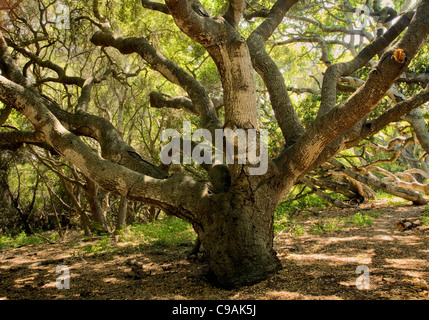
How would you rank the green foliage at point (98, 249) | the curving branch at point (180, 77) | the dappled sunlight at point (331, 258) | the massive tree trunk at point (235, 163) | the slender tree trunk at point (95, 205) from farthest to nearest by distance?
the slender tree trunk at point (95, 205) < the green foliage at point (98, 249) < the curving branch at point (180, 77) < the dappled sunlight at point (331, 258) < the massive tree trunk at point (235, 163)

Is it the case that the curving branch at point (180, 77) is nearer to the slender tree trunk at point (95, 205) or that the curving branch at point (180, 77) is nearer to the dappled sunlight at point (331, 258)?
the dappled sunlight at point (331, 258)

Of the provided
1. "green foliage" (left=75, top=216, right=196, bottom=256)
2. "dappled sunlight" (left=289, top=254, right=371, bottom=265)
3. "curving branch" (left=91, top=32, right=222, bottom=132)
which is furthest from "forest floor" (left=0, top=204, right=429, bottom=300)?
"curving branch" (left=91, top=32, right=222, bottom=132)

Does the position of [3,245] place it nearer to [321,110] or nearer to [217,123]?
[217,123]

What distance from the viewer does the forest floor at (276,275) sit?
282cm

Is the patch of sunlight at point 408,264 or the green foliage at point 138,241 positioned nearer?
the patch of sunlight at point 408,264

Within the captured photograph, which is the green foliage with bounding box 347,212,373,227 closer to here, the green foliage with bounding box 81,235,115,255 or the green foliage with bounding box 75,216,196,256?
the green foliage with bounding box 75,216,196,256

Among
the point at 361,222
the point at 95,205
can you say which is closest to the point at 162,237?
the point at 95,205

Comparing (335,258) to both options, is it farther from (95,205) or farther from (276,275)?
(95,205)

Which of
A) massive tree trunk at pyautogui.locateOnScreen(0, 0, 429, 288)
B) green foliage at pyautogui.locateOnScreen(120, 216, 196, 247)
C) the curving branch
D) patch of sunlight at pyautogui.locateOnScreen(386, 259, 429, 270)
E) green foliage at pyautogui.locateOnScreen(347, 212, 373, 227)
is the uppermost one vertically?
the curving branch

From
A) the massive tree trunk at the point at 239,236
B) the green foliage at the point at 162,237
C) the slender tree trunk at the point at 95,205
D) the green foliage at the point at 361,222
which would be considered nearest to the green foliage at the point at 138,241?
the green foliage at the point at 162,237

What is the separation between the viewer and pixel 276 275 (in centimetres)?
324

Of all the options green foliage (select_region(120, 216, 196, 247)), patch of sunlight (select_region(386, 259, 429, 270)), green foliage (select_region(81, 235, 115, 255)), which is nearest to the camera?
patch of sunlight (select_region(386, 259, 429, 270))

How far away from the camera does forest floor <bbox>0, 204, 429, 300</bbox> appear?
2820 mm
